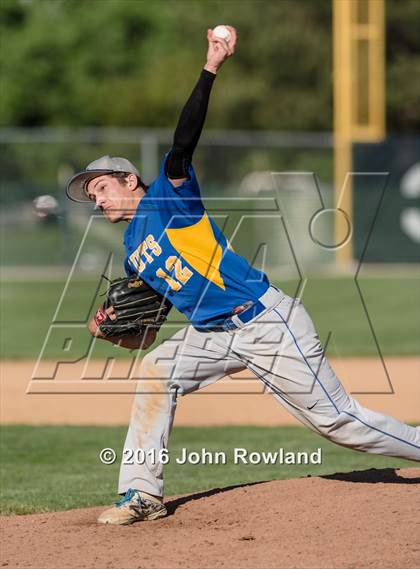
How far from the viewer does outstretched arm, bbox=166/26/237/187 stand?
478cm

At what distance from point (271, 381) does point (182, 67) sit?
36161mm

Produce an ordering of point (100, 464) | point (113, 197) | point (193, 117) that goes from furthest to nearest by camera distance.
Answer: point (100, 464), point (113, 197), point (193, 117)

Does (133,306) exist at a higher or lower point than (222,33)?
lower

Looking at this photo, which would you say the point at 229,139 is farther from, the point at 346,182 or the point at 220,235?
the point at 220,235

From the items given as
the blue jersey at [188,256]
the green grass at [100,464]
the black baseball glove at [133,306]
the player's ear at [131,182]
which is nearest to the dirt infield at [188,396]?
the green grass at [100,464]

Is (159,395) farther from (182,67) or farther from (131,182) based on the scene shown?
(182,67)

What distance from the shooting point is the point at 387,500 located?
18.1 feet

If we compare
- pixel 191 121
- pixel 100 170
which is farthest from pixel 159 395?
pixel 191 121

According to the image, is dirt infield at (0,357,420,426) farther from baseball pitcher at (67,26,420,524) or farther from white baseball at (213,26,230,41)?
white baseball at (213,26,230,41)

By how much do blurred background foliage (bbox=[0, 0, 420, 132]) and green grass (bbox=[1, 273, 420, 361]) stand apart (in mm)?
17897

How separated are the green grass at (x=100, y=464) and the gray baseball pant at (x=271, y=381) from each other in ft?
4.30

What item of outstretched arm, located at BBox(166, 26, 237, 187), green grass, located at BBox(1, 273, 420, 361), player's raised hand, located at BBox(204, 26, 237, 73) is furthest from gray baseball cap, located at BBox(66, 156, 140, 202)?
green grass, located at BBox(1, 273, 420, 361)

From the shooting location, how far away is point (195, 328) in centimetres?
534

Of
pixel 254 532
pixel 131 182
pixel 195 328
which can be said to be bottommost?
pixel 254 532
